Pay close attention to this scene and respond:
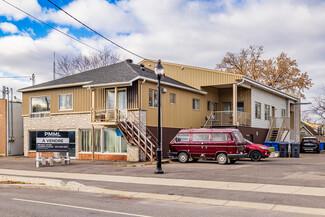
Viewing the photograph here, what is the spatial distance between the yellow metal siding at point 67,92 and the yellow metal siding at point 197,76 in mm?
8840

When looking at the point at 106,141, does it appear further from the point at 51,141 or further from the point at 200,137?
the point at 200,137

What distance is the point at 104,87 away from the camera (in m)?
25.6

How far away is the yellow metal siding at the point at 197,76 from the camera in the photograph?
100 feet

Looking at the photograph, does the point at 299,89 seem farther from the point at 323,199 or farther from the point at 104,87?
the point at 323,199

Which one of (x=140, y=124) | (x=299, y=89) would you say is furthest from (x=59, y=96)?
(x=299, y=89)

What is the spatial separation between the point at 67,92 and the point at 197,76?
11072 millimetres

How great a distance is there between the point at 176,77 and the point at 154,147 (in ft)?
33.6

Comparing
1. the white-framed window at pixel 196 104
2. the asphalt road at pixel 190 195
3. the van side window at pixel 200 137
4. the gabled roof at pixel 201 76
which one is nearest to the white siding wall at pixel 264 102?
the gabled roof at pixel 201 76

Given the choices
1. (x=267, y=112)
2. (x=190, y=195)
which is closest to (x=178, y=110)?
(x=267, y=112)

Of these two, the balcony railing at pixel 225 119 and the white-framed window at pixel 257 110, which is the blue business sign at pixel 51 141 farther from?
the white-framed window at pixel 257 110

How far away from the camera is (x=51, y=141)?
2270 centimetres

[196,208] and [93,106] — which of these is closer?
[196,208]

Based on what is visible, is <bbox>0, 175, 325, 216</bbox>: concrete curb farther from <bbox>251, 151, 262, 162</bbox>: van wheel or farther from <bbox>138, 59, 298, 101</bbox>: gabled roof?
<bbox>138, 59, 298, 101</bbox>: gabled roof

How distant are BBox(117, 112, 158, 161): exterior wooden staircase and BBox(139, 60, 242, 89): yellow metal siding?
887 cm
